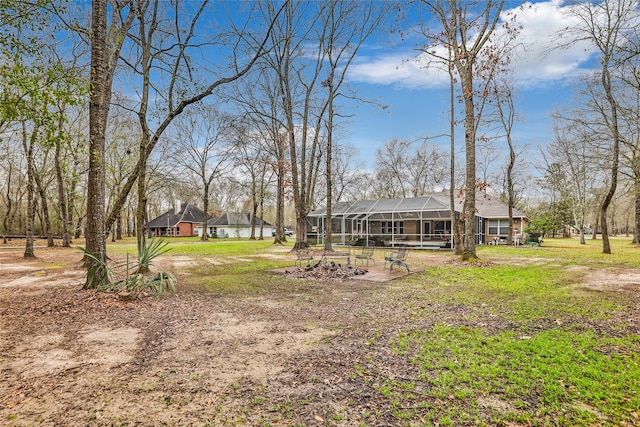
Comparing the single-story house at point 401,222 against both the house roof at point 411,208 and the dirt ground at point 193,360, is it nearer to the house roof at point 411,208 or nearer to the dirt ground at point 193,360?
the house roof at point 411,208

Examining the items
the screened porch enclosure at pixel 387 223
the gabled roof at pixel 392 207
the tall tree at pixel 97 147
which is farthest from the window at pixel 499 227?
the tall tree at pixel 97 147

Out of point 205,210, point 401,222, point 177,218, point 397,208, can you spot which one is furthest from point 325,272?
point 177,218

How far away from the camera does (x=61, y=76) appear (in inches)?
192

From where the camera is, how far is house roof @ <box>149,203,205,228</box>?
5132 centimetres

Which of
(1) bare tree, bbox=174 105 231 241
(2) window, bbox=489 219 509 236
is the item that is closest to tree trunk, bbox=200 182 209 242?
(1) bare tree, bbox=174 105 231 241

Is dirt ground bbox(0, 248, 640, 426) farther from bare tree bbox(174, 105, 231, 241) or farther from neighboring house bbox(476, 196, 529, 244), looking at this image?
bare tree bbox(174, 105, 231, 241)

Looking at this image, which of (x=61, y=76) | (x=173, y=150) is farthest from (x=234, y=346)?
(x=173, y=150)

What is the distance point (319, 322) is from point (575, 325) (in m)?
3.73

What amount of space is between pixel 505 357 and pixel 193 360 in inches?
135

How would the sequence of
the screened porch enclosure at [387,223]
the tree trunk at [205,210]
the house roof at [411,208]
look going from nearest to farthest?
the house roof at [411,208] < the screened porch enclosure at [387,223] < the tree trunk at [205,210]

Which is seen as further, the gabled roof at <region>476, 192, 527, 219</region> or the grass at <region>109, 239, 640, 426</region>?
the gabled roof at <region>476, 192, 527, 219</region>

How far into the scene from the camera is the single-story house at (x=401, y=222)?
23.9 meters

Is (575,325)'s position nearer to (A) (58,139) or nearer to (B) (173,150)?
(A) (58,139)

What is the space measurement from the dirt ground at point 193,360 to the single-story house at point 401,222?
18.2 m
